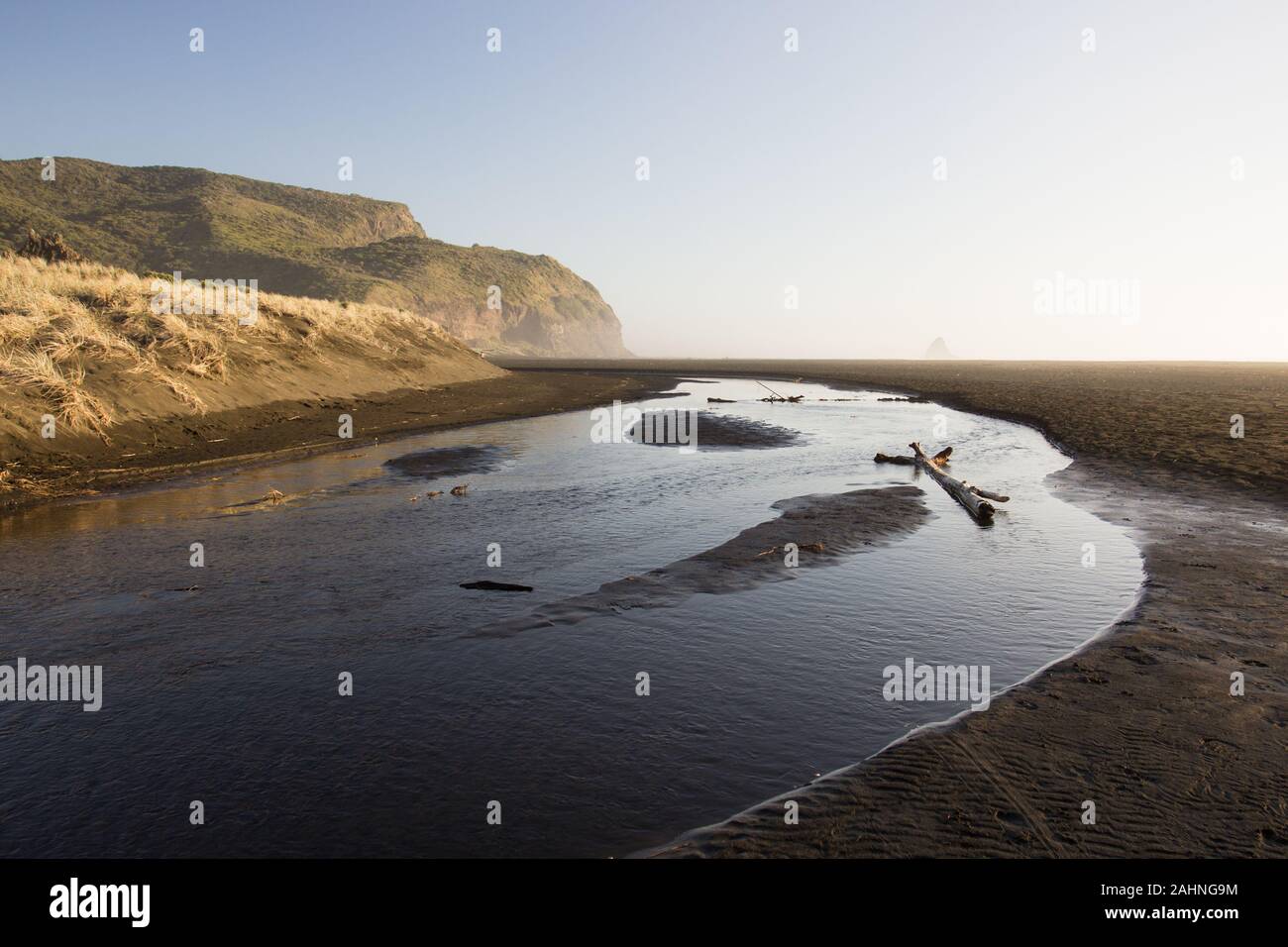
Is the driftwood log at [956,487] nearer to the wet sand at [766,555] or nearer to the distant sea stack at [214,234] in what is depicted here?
the wet sand at [766,555]

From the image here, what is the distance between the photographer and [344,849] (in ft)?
15.8

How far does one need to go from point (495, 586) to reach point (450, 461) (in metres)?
13.7

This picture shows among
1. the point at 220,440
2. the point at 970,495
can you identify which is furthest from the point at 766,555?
the point at 220,440

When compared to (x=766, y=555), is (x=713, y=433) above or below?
above

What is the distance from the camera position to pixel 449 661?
8.16m

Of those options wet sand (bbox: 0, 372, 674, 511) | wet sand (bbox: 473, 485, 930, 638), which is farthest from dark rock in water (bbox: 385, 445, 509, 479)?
wet sand (bbox: 473, 485, 930, 638)

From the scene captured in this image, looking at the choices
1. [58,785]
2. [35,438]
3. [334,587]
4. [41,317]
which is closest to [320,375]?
[41,317]

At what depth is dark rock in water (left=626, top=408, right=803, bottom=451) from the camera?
29.9 metres

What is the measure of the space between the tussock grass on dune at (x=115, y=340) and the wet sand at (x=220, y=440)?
1182 millimetres

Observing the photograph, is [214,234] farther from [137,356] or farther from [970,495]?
[970,495]

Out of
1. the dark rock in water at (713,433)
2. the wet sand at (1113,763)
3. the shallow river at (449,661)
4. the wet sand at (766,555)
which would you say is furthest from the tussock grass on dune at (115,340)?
the wet sand at (1113,763)

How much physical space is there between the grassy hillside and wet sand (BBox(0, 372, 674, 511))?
1.64 feet
